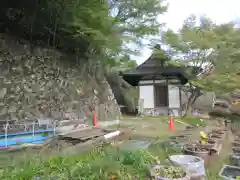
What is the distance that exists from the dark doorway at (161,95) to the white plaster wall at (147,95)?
29 cm

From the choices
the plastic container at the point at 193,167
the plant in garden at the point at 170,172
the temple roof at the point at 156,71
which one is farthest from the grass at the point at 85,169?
the temple roof at the point at 156,71

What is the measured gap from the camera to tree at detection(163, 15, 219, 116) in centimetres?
1221

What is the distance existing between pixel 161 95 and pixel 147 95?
981 mm

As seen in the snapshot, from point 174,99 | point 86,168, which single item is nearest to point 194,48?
point 174,99

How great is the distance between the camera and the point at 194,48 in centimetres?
1271

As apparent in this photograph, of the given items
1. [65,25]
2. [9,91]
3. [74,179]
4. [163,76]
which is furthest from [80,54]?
[74,179]

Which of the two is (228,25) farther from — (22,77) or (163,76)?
(22,77)

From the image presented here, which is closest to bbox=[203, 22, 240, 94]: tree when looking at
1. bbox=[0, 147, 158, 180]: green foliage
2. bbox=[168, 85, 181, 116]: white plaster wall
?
bbox=[168, 85, 181, 116]: white plaster wall

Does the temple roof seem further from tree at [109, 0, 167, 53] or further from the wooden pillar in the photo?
the wooden pillar

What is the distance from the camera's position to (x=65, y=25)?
33.9 ft

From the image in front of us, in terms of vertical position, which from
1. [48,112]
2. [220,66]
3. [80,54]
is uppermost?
[80,54]

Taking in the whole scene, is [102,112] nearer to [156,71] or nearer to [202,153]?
[156,71]

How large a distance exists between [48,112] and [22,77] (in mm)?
1787

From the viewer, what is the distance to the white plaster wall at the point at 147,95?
51.4ft
